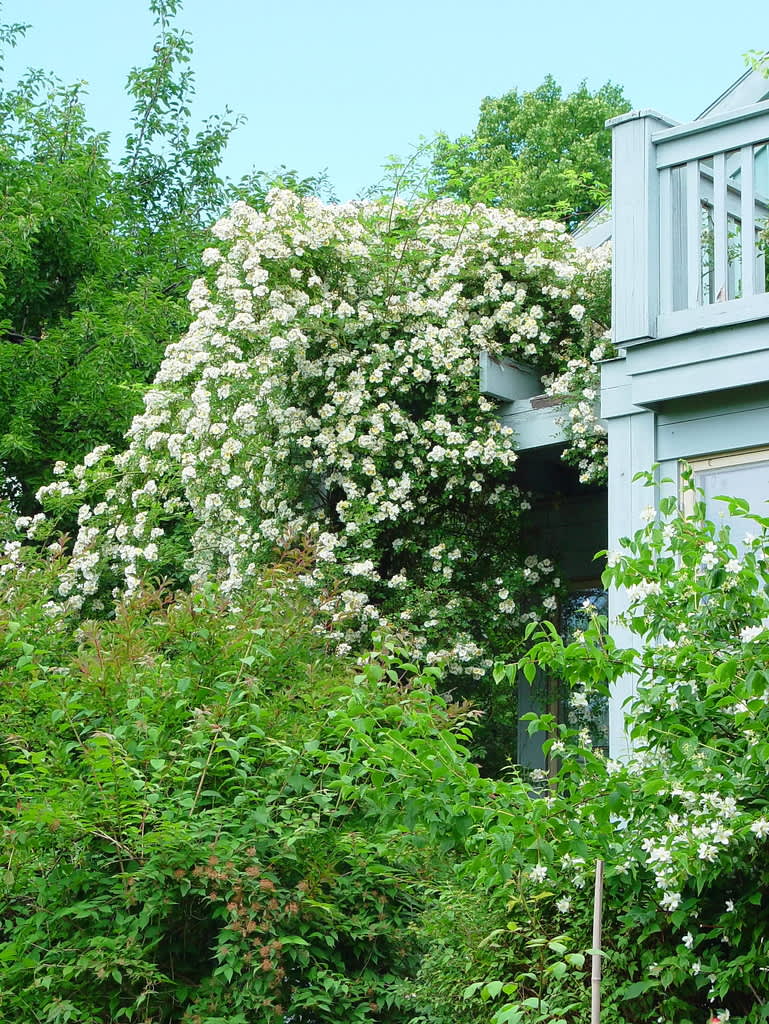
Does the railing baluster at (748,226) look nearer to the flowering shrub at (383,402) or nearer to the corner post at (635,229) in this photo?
the corner post at (635,229)

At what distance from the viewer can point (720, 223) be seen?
6.22 meters

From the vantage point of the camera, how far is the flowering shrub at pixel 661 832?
3457 millimetres

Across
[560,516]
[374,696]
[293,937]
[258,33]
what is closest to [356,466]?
[560,516]

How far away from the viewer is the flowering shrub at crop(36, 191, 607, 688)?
7.98 metres

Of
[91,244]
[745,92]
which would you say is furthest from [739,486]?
[91,244]

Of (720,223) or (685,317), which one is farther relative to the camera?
(685,317)

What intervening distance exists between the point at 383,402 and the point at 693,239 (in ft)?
8.23

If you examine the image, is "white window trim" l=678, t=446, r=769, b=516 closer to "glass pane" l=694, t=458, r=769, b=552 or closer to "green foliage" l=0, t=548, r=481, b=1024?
"glass pane" l=694, t=458, r=769, b=552

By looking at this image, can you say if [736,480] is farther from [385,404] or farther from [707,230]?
[385,404]

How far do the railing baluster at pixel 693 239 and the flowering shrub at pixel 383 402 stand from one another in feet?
4.11

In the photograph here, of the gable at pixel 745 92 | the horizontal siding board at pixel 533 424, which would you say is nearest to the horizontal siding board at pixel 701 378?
the horizontal siding board at pixel 533 424

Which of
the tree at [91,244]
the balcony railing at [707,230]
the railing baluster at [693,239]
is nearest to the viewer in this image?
the balcony railing at [707,230]

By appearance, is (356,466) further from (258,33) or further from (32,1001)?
(258,33)

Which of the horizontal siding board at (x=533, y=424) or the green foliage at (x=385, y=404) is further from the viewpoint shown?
the green foliage at (x=385, y=404)
